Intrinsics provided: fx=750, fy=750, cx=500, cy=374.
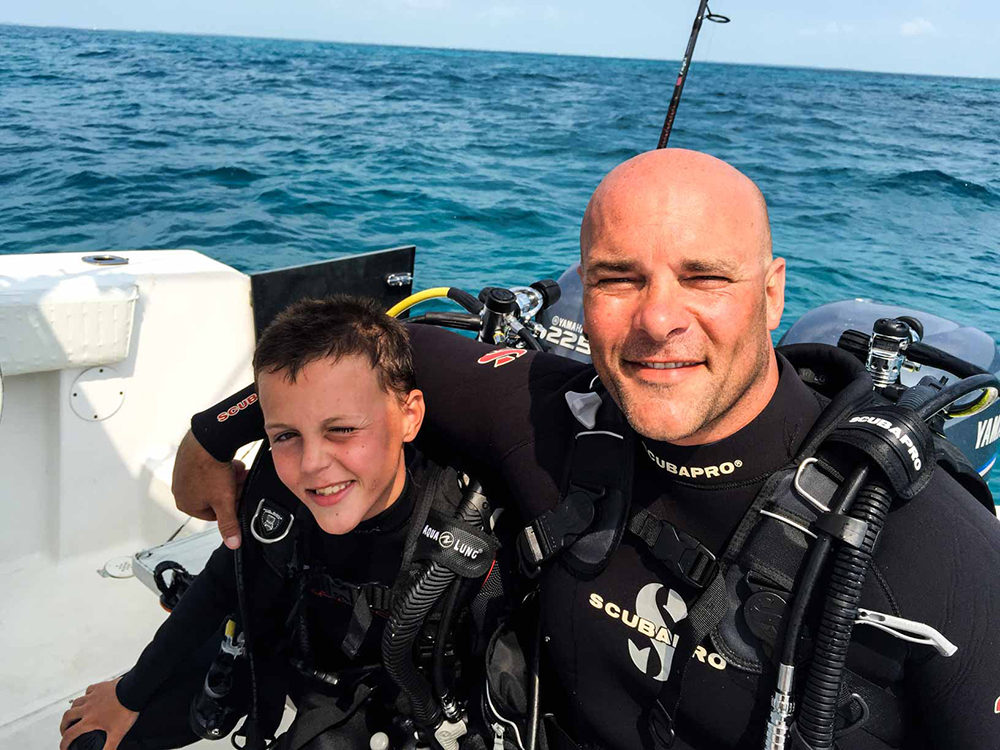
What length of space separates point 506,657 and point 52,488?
195 cm

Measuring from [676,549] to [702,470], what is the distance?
135 millimetres

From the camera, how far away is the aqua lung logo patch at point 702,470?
3.98 feet

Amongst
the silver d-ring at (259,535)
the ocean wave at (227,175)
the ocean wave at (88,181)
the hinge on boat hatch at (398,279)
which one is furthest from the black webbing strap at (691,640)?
the ocean wave at (227,175)

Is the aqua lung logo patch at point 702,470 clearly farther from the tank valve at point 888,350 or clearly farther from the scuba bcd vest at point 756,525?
the tank valve at point 888,350

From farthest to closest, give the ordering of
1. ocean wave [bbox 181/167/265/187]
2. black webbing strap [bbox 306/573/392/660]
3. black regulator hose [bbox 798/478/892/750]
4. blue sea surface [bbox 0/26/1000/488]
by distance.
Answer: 1. ocean wave [bbox 181/167/265/187]
2. blue sea surface [bbox 0/26/1000/488]
3. black webbing strap [bbox 306/573/392/660]
4. black regulator hose [bbox 798/478/892/750]

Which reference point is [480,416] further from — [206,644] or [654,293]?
[206,644]

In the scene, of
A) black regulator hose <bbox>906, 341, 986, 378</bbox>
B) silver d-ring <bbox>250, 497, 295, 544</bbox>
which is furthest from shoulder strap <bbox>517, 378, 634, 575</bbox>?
black regulator hose <bbox>906, 341, 986, 378</bbox>

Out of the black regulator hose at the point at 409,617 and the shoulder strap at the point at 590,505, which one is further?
the black regulator hose at the point at 409,617

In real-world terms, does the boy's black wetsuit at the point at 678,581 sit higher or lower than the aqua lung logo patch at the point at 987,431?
higher

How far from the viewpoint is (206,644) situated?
1902 mm

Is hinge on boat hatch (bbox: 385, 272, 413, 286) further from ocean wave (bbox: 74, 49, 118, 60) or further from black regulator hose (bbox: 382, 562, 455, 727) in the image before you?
ocean wave (bbox: 74, 49, 118, 60)

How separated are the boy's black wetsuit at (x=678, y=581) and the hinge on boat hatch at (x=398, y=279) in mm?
1589

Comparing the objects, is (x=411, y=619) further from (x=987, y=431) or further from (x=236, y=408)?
(x=987, y=431)

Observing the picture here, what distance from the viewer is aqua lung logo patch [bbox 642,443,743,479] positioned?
1.21 meters
